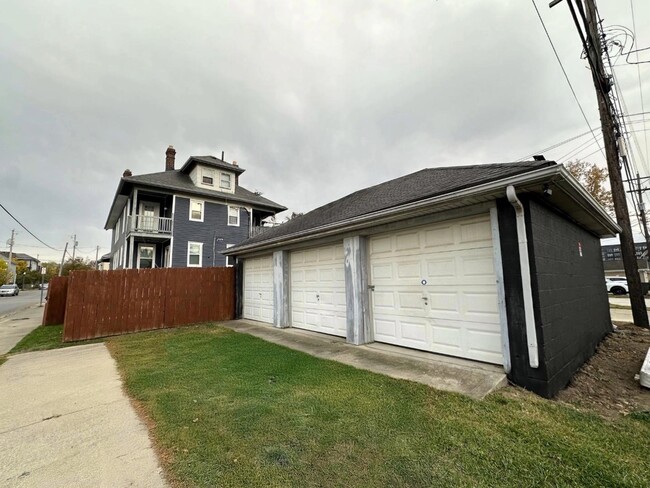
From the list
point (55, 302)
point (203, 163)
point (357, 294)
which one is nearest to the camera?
point (357, 294)

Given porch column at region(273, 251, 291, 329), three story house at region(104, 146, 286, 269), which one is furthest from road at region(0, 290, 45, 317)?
porch column at region(273, 251, 291, 329)

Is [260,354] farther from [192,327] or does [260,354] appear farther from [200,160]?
[200,160]

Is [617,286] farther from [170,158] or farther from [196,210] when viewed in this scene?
[170,158]

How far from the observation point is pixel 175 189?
15.1m

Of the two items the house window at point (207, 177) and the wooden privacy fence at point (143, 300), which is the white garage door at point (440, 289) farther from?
the house window at point (207, 177)

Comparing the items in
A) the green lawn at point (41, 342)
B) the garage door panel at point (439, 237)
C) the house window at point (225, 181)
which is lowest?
the green lawn at point (41, 342)

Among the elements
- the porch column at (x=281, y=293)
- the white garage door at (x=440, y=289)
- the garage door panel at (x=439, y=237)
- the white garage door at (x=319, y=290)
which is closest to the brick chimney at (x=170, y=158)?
the porch column at (x=281, y=293)

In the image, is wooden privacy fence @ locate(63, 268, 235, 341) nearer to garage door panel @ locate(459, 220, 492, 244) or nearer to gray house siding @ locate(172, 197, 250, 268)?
gray house siding @ locate(172, 197, 250, 268)

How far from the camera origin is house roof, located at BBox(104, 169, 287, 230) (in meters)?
14.5

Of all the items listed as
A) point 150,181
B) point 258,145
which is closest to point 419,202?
point 258,145

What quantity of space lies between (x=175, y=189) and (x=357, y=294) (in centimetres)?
1302

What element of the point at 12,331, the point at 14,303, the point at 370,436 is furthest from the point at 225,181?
the point at 14,303

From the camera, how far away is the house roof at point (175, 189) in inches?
570

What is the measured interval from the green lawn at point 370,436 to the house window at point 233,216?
14.0 m
